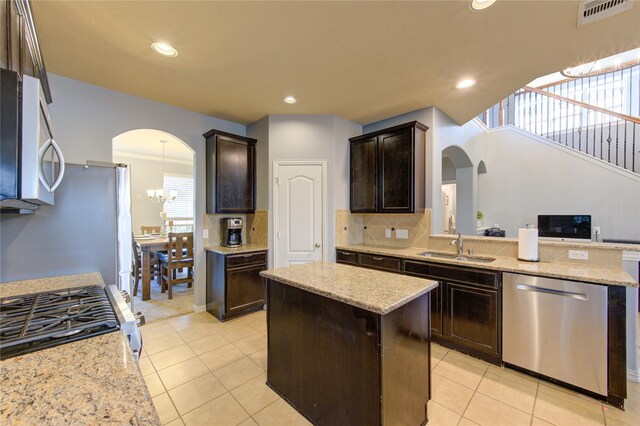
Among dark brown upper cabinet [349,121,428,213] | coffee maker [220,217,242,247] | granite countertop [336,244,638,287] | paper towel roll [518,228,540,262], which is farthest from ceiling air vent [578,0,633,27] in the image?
coffee maker [220,217,242,247]

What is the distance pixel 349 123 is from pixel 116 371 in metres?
3.90

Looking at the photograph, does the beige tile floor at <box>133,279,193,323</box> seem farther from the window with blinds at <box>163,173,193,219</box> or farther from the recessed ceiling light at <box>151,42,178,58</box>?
the recessed ceiling light at <box>151,42,178,58</box>

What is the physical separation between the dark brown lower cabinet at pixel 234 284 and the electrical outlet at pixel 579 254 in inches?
134

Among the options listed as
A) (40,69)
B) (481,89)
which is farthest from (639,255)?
(40,69)

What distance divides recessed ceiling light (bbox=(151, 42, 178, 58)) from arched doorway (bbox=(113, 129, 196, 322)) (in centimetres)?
312

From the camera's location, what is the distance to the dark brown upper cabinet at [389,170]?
3.28 meters

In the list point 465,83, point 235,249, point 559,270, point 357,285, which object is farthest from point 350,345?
point 465,83

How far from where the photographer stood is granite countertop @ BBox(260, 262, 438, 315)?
4.65 ft

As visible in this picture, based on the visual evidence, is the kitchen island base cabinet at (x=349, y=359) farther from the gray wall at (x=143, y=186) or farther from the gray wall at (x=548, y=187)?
the gray wall at (x=143, y=186)

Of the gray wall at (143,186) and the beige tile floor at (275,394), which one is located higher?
the gray wall at (143,186)

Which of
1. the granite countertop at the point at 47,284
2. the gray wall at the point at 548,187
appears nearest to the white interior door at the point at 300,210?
the granite countertop at the point at 47,284

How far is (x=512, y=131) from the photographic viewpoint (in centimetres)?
540

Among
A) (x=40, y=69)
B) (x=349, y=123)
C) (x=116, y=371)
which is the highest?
(x=349, y=123)

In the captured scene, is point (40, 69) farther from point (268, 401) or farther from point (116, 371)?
point (268, 401)
